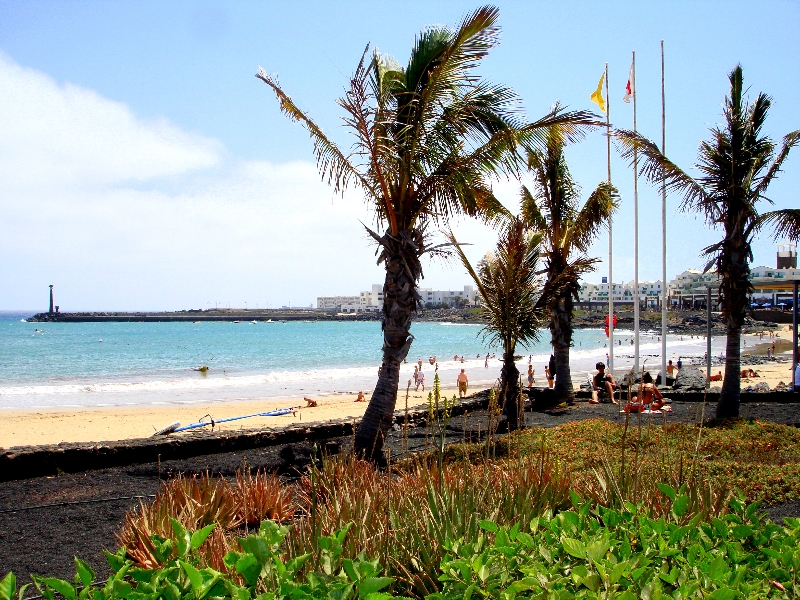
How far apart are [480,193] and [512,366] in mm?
3131

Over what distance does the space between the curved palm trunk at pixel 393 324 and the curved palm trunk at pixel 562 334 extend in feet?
20.8

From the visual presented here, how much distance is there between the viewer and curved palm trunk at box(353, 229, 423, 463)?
826 cm

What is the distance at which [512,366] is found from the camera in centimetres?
1138

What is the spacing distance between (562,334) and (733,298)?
4.08m

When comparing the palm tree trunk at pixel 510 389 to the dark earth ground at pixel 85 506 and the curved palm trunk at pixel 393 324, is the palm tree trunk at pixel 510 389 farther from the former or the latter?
the curved palm trunk at pixel 393 324

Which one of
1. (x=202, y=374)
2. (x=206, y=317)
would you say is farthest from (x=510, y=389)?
(x=206, y=317)

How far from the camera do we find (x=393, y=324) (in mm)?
8336

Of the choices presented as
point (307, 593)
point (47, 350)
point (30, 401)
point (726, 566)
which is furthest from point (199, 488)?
point (47, 350)

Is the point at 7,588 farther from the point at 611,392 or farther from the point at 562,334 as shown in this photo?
the point at 562,334

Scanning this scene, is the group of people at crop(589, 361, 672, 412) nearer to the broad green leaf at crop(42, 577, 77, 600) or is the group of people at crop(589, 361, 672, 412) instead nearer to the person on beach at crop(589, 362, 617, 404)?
the person on beach at crop(589, 362, 617, 404)

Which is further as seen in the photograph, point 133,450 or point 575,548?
point 133,450

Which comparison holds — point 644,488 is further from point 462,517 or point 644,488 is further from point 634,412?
point 634,412

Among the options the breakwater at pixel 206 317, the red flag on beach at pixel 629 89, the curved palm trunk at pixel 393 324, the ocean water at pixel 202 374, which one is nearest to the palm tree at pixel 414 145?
the curved palm trunk at pixel 393 324

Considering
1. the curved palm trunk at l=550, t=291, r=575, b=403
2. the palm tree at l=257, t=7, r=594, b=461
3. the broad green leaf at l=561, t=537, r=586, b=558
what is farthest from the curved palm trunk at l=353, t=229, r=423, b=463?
the curved palm trunk at l=550, t=291, r=575, b=403
